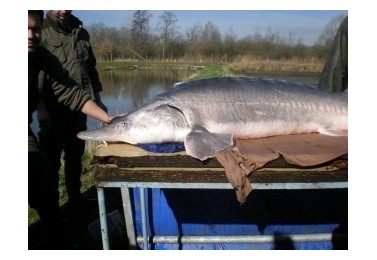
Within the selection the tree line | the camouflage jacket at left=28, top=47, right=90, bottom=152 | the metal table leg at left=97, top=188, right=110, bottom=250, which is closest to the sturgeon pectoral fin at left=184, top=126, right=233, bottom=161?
the metal table leg at left=97, top=188, right=110, bottom=250

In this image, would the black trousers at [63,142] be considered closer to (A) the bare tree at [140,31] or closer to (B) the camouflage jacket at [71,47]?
(B) the camouflage jacket at [71,47]

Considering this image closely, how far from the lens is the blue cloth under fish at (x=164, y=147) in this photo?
94.4 inches

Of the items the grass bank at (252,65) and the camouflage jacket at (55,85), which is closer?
the camouflage jacket at (55,85)

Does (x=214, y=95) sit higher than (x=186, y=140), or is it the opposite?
(x=214, y=95)

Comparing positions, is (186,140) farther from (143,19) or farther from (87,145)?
(143,19)

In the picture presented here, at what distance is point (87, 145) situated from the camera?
6.53 metres

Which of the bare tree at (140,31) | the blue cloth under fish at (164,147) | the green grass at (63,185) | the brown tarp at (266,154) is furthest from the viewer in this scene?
the bare tree at (140,31)

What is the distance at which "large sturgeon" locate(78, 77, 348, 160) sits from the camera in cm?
261

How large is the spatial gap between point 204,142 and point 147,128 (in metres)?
0.49

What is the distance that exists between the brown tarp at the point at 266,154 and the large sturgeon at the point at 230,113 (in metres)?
0.22

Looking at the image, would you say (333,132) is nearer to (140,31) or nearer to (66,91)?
(66,91)

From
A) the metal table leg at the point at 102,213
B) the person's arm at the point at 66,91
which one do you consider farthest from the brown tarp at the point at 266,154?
the person's arm at the point at 66,91

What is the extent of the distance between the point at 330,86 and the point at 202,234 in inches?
71.9

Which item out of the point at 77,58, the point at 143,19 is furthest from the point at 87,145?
the point at 143,19
